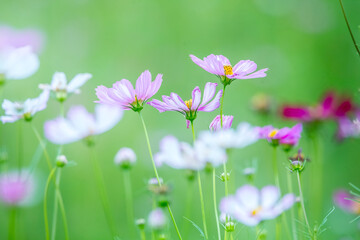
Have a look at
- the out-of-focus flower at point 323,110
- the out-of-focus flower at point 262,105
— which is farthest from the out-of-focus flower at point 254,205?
the out-of-focus flower at point 262,105

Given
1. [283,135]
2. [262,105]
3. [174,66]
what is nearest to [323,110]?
[262,105]

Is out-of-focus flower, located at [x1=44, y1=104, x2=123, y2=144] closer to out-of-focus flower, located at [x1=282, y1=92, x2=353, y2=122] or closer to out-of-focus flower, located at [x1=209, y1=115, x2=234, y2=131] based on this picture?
out-of-focus flower, located at [x1=209, y1=115, x2=234, y2=131]

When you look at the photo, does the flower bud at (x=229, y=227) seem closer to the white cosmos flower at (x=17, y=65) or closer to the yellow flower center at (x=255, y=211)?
the yellow flower center at (x=255, y=211)

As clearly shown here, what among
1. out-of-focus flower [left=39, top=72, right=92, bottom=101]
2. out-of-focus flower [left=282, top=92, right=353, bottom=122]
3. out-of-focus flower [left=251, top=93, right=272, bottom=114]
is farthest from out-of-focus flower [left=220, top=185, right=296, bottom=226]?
out-of-focus flower [left=251, top=93, right=272, bottom=114]

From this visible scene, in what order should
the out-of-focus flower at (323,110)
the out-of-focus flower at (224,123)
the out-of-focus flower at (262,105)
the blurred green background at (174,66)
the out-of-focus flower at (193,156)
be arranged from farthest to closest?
the blurred green background at (174,66), the out-of-focus flower at (262,105), the out-of-focus flower at (323,110), the out-of-focus flower at (224,123), the out-of-focus flower at (193,156)

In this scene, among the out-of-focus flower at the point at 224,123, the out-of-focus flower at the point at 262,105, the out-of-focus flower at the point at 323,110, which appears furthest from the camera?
the out-of-focus flower at the point at 262,105

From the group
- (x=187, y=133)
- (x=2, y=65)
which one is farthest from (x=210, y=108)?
(x=187, y=133)
